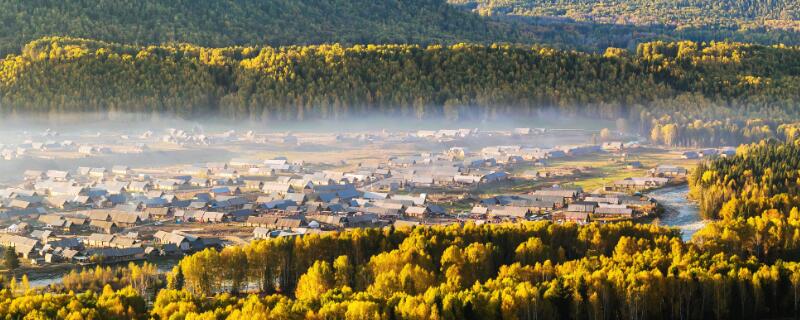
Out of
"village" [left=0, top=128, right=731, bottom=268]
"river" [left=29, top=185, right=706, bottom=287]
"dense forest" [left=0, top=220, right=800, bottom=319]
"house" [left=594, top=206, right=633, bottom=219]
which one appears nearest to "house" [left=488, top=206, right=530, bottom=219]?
"village" [left=0, top=128, right=731, bottom=268]

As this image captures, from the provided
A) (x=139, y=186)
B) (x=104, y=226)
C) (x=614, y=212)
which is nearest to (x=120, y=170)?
(x=139, y=186)

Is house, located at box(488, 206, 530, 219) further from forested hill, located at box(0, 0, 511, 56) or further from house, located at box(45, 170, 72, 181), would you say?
forested hill, located at box(0, 0, 511, 56)

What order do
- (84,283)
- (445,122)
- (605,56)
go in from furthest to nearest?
1. (605,56)
2. (445,122)
3. (84,283)

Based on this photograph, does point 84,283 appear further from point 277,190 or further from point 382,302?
point 277,190

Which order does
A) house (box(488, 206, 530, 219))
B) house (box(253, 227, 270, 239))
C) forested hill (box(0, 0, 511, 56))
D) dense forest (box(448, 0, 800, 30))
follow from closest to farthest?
house (box(253, 227, 270, 239)) → house (box(488, 206, 530, 219)) → forested hill (box(0, 0, 511, 56)) → dense forest (box(448, 0, 800, 30))

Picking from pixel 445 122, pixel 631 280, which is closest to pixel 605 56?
pixel 445 122

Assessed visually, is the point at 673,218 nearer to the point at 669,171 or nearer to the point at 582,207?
the point at 582,207

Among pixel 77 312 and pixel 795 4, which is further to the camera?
pixel 795 4
